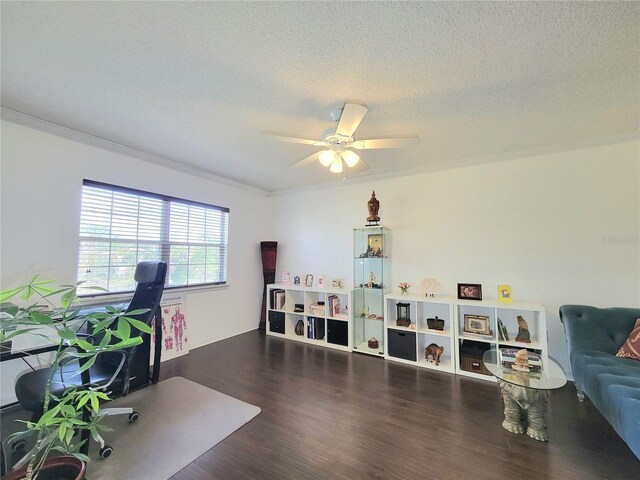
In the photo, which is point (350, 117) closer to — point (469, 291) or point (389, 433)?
point (389, 433)

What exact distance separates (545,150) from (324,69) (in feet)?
8.96

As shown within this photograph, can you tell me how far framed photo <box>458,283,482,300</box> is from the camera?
3.14m

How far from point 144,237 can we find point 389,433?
3263 millimetres

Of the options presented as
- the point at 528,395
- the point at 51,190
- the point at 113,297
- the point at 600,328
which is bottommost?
the point at 528,395

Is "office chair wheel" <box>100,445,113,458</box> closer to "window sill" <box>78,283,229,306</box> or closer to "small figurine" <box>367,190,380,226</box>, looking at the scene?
"window sill" <box>78,283,229,306</box>

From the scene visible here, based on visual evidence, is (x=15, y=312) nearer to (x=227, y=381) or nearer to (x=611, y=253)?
(x=227, y=381)

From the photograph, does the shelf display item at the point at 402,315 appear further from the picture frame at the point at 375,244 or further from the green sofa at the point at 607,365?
the green sofa at the point at 607,365

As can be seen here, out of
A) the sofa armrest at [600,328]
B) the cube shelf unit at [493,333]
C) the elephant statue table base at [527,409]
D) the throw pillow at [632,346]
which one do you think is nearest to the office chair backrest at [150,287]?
the elephant statue table base at [527,409]

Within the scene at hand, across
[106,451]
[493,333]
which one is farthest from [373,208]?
[106,451]

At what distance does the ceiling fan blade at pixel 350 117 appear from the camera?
73.3 inches

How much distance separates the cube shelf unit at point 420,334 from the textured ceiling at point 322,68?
192cm

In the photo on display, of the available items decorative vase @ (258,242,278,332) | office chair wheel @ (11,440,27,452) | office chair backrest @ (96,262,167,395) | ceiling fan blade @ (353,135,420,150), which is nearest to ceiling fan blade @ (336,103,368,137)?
ceiling fan blade @ (353,135,420,150)

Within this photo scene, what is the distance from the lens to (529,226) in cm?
304

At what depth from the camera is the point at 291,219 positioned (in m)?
4.83
